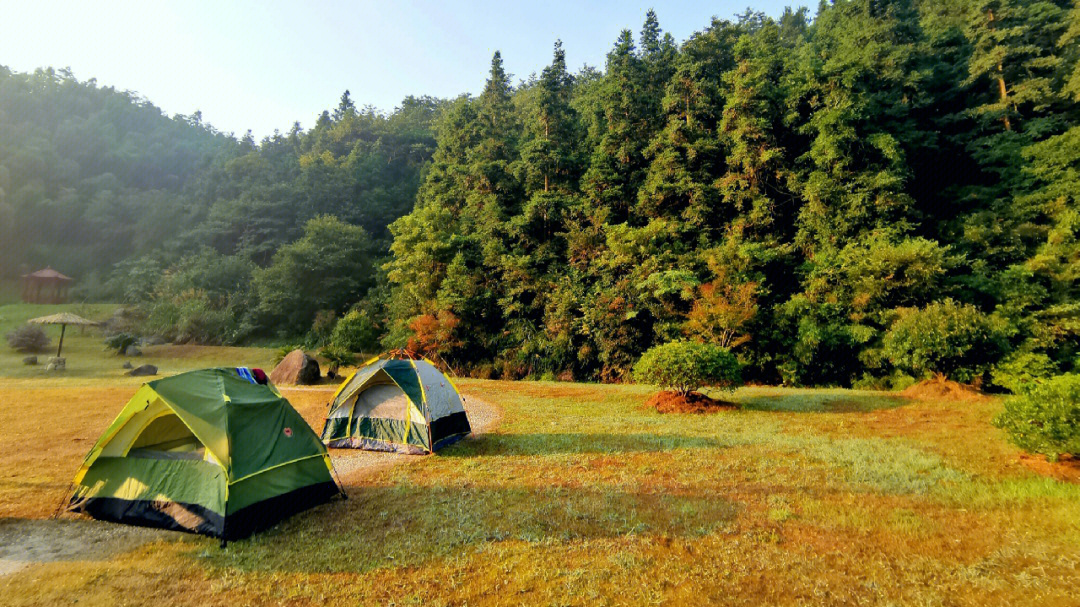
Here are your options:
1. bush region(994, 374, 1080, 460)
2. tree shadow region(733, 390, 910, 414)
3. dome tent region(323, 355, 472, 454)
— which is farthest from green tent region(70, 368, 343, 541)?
tree shadow region(733, 390, 910, 414)

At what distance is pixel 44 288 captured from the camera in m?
34.9

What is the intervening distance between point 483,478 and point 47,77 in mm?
66137

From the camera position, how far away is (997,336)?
12.6 metres

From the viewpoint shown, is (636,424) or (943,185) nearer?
(636,424)

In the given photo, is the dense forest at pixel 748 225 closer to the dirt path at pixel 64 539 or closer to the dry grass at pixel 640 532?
the dry grass at pixel 640 532

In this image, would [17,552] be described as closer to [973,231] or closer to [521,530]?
[521,530]

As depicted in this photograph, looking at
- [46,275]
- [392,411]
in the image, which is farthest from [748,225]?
[46,275]

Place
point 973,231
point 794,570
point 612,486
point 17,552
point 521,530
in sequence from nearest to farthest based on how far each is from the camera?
point 794,570, point 17,552, point 521,530, point 612,486, point 973,231

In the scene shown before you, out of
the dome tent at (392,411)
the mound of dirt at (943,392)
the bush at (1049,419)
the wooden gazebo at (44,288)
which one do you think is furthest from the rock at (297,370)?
the wooden gazebo at (44,288)

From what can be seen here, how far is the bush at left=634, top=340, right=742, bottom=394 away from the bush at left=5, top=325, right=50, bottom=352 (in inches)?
1174

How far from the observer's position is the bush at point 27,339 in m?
23.2

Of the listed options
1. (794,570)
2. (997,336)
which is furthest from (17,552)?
(997,336)

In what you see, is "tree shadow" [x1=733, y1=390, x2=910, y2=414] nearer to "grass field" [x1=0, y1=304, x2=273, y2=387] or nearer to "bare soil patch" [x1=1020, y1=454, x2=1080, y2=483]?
"bare soil patch" [x1=1020, y1=454, x2=1080, y2=483]

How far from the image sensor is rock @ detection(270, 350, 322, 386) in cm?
1692
